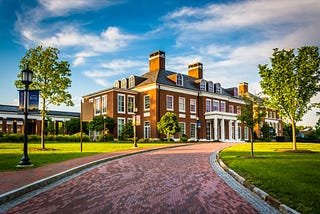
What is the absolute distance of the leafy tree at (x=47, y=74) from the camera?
65.4 feet

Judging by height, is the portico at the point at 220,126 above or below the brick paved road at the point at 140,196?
above

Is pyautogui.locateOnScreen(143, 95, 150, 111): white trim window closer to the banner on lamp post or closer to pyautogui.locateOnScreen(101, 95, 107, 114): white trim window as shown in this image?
pyautogui.locateOnScreen(101, 95, 107, 114): white trim window

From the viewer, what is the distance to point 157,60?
42.0 m

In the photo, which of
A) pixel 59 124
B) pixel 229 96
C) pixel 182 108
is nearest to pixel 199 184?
pixel 182 108

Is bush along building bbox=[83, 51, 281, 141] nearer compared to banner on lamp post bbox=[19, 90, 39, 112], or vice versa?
banner on lamp post bbox=[19, 90, 39, 112]

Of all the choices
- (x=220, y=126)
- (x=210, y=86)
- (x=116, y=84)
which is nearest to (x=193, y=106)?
(x=210, y=86)

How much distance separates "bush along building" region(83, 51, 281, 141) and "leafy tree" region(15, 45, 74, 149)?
1587 centimetres

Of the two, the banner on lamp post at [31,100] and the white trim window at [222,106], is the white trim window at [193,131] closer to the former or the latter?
the white trim window at [222,106]

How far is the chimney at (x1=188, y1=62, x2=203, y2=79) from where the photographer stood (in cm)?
4828

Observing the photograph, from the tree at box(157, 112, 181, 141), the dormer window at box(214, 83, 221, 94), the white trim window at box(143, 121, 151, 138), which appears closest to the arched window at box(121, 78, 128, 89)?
the white trim window at box(143, 121, 151, 138)

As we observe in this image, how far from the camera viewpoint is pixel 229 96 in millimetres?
48125

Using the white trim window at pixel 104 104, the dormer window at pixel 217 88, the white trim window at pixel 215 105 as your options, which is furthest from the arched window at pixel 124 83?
the dormer window at pixel 217 88

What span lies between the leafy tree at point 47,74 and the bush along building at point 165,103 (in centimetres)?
1587

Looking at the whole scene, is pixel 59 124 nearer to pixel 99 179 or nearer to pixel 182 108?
pixel 182 108
